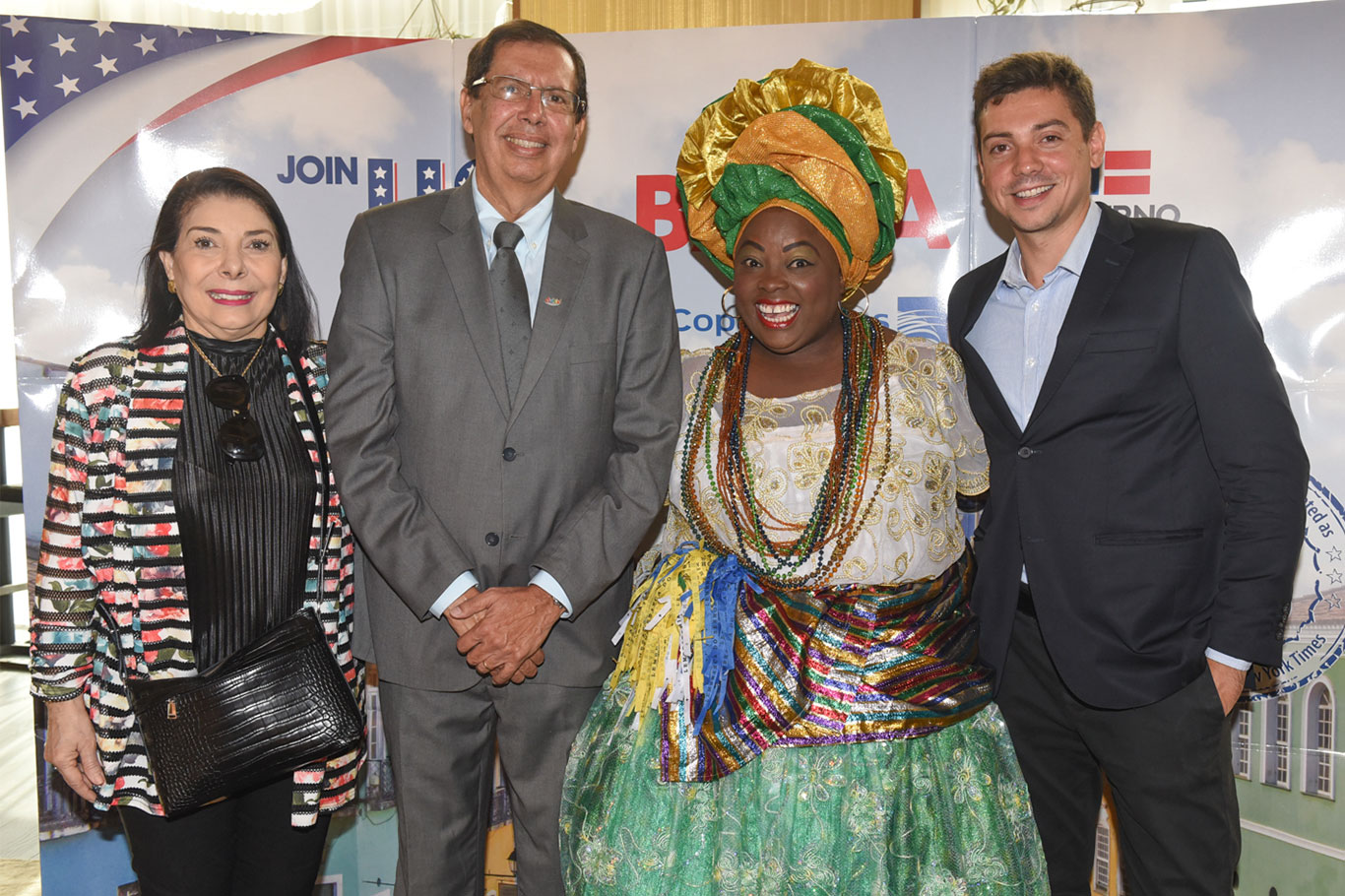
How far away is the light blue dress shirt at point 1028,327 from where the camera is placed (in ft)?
7.65

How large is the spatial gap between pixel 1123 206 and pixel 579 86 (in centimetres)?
168

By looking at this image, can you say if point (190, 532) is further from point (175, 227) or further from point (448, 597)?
point (175, 227)

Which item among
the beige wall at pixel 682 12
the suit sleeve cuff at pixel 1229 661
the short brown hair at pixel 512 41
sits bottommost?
the suit sleeve cuff at pixel 1229 661

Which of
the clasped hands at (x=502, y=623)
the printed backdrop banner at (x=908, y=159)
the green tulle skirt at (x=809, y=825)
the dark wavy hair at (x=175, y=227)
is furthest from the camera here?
the printed backdrop banner at (x=908, y=159)

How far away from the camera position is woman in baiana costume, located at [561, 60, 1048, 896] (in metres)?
2.11

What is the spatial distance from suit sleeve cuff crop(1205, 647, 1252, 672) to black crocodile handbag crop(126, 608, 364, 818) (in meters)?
1.79

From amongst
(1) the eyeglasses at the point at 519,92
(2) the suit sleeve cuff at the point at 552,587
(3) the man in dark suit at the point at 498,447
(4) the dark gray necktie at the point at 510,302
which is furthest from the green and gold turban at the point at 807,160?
(2) the suit sleeve cuff at the point at 552,587

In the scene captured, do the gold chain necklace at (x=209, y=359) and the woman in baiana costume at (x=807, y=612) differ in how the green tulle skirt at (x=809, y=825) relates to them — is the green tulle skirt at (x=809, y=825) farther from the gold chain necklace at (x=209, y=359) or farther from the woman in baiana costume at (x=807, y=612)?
the gold chain necklace at (x=209, y=359)

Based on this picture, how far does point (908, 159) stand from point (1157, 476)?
135 cm

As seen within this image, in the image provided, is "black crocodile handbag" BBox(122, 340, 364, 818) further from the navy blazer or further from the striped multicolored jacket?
the navy blazer

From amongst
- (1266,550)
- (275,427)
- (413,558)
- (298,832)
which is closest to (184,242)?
(275,427)

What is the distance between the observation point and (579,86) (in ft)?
7.80

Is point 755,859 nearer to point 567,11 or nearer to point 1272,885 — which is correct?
point 1272,885

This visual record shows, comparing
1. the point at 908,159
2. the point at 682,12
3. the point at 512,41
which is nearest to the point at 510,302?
the point at 512,41
